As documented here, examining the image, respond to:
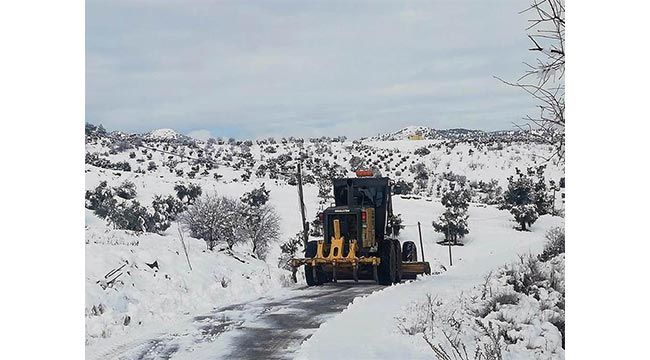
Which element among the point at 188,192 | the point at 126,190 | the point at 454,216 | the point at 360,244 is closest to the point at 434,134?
the point at 454,216

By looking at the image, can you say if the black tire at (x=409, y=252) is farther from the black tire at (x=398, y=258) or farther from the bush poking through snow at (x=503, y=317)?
the bush poking through snow at (x=503, y=317)

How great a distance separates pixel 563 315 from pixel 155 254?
111 inches

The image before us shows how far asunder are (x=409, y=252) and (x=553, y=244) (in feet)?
3.59

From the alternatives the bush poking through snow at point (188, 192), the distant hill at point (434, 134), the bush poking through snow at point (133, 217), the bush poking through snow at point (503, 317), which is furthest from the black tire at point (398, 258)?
the bush poking through snow at point (133, 217)

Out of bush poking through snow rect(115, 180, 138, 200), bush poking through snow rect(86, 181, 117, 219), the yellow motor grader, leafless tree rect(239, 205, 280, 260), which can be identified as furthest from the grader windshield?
bush poking through snow rect(86, 181, 117, 219)

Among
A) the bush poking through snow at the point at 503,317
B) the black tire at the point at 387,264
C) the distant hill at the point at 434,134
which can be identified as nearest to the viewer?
the bush poking through snow at the point at 503,317

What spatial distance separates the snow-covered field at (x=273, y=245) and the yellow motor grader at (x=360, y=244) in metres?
0.11

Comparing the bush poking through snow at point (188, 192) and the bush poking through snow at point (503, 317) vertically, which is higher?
the bush poking through snow at point (188, 192)

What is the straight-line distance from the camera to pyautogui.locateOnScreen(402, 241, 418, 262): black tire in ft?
18.9

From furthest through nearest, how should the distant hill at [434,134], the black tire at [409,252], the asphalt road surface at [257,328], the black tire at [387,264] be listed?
the black tire at [387,264]
the black tire at [409,252]
the distant hill at [434,134]
the asphalt road surface at [257,328]

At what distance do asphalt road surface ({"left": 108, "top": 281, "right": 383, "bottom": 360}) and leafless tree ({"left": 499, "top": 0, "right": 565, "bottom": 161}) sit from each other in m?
1.82

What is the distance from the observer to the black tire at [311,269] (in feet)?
19.5
